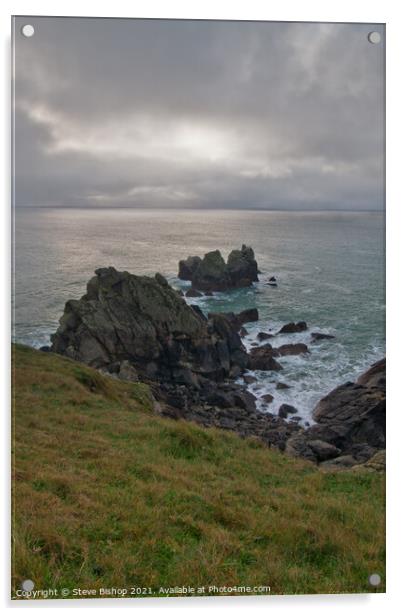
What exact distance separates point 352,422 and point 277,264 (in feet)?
10.5

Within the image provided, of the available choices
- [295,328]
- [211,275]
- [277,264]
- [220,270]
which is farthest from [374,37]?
[295,328]

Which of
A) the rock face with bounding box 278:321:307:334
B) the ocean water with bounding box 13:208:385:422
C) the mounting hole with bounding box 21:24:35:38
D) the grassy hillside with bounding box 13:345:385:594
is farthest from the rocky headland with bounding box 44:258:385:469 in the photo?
the mounting hole with bounding box 21:24:35:38

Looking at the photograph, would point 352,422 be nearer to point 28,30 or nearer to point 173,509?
point 173,509

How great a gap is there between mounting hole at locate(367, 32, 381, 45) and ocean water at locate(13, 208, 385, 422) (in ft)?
9.75

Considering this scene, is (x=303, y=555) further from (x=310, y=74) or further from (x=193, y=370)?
(x=310, y=74)

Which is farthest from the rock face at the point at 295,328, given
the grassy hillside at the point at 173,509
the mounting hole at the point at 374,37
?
the mounting hole at the point at 374,37

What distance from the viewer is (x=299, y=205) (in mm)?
8555

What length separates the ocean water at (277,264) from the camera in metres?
8.03

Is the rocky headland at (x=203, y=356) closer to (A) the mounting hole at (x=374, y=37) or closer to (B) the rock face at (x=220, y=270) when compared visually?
(B) the rock face at (x=220, y=270)

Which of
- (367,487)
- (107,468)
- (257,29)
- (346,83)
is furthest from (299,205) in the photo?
(107,468)

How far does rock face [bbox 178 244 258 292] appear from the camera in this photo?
844cm

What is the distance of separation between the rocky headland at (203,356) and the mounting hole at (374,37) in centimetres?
417

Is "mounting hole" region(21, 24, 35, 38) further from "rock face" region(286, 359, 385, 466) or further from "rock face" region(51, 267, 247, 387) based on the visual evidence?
"rock face" region(286, 359, 385, 466)

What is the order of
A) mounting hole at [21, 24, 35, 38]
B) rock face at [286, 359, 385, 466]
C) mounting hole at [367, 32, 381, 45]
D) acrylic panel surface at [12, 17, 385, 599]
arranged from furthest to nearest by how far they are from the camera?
1. rock face at [286, 359, 385, 466]
2. mounting hole at [367, 32, 381, 45]
3. mounting hole at [21, 24, 35, 38]
4. acrylic panel surface at [12, 17, 385, 599]
